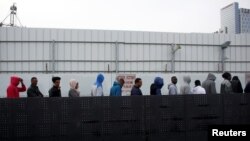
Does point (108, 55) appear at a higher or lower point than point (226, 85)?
higher

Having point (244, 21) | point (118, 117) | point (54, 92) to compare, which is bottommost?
point (118, 117)

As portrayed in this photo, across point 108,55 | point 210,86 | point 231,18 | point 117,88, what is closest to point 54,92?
point 117,88

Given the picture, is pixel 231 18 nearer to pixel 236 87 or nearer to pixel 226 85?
pixel 236 87

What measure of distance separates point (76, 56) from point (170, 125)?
8599 millimetres

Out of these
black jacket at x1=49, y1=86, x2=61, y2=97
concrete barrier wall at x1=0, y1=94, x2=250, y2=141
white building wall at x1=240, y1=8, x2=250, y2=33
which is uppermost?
white building wall at x1=240, y1=8, x2=250, y2=33

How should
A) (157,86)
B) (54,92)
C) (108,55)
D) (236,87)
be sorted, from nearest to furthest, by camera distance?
(54,92) → (157,86) → (236,87) → (108,55)

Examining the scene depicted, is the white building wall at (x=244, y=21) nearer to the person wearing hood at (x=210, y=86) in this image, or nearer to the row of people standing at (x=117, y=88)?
the row of people standing at (x=117, y=88)

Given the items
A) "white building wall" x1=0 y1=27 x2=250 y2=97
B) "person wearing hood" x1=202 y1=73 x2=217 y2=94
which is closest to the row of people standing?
"person wearing hood" x1=202 y1=73 x2=217 y2=94

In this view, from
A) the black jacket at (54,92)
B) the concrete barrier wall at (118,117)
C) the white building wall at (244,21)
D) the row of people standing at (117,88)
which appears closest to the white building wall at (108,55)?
the row of people standing at (117,88)

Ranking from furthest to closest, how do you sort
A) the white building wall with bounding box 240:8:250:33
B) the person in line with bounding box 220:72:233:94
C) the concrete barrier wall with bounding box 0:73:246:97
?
the white building wall with bounding box 240:8:250:33, the concrete barrier wall with bounding box 0:73:246:97, the person in line with bounding box 220:72:233:94

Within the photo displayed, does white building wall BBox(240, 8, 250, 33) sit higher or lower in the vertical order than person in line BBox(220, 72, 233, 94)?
higher

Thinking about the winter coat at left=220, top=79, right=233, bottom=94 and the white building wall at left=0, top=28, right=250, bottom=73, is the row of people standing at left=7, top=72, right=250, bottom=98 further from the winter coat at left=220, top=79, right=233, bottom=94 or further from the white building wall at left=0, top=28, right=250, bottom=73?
the white building wall at left=0, top=28, right=250, bottom=73

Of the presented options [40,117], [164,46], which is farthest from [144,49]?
[40,117]

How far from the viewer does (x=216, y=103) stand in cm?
793
